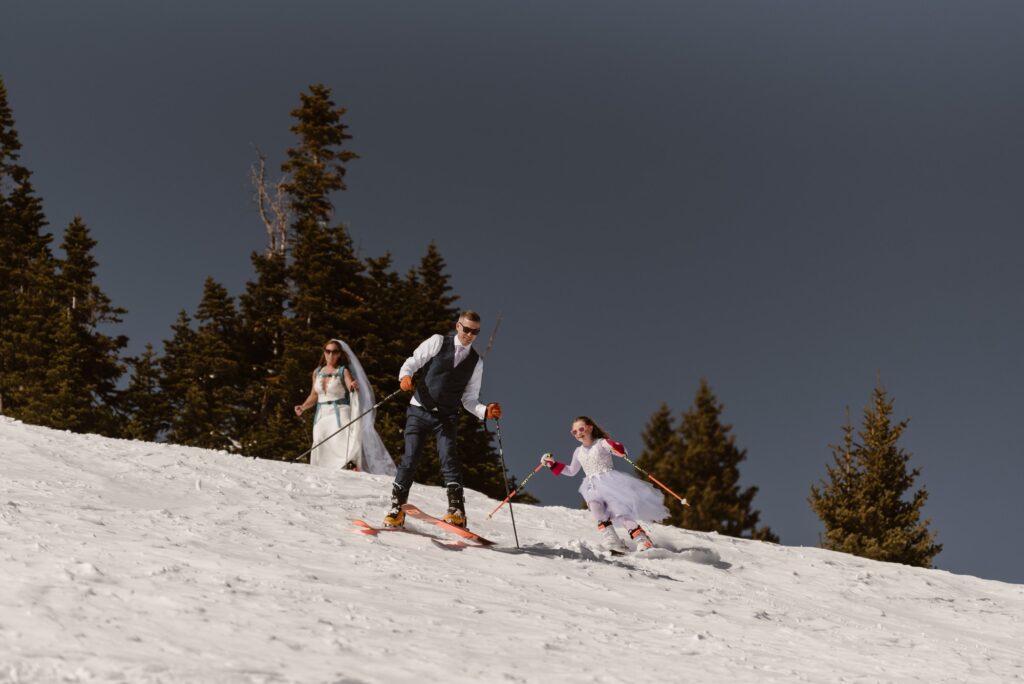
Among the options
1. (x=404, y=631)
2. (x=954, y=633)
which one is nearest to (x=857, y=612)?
(x=954, y=633)

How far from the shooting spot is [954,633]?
9758mm

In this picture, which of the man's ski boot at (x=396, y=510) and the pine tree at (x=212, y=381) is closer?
the man's ski boot at (x=396, y=510)

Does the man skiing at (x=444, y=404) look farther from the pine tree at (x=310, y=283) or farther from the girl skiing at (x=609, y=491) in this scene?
the pine tree at (x=310, y=283)

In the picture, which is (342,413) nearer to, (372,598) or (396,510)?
(396,510)

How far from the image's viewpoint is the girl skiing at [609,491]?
37.4 ft

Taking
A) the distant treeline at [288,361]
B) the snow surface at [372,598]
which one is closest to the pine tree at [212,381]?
the distant treeline at [288,361]

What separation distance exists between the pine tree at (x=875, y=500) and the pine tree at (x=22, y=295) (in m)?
28.9

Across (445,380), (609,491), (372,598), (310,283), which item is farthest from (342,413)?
(310,283)

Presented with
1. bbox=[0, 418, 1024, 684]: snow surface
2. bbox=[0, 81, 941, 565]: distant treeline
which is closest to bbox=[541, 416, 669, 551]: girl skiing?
bbox=[0, 418, 1024, 684]: snow surface

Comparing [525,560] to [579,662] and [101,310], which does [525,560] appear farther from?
[101,310]

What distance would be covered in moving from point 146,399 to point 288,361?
9.00 meters

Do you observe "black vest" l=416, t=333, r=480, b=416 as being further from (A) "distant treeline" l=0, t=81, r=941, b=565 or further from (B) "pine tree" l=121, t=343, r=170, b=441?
(B) "pine tree" l=121, t=343, r=170, b=441

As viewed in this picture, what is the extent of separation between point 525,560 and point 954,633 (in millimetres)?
4621

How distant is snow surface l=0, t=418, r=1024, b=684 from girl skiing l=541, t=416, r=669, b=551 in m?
0.46
